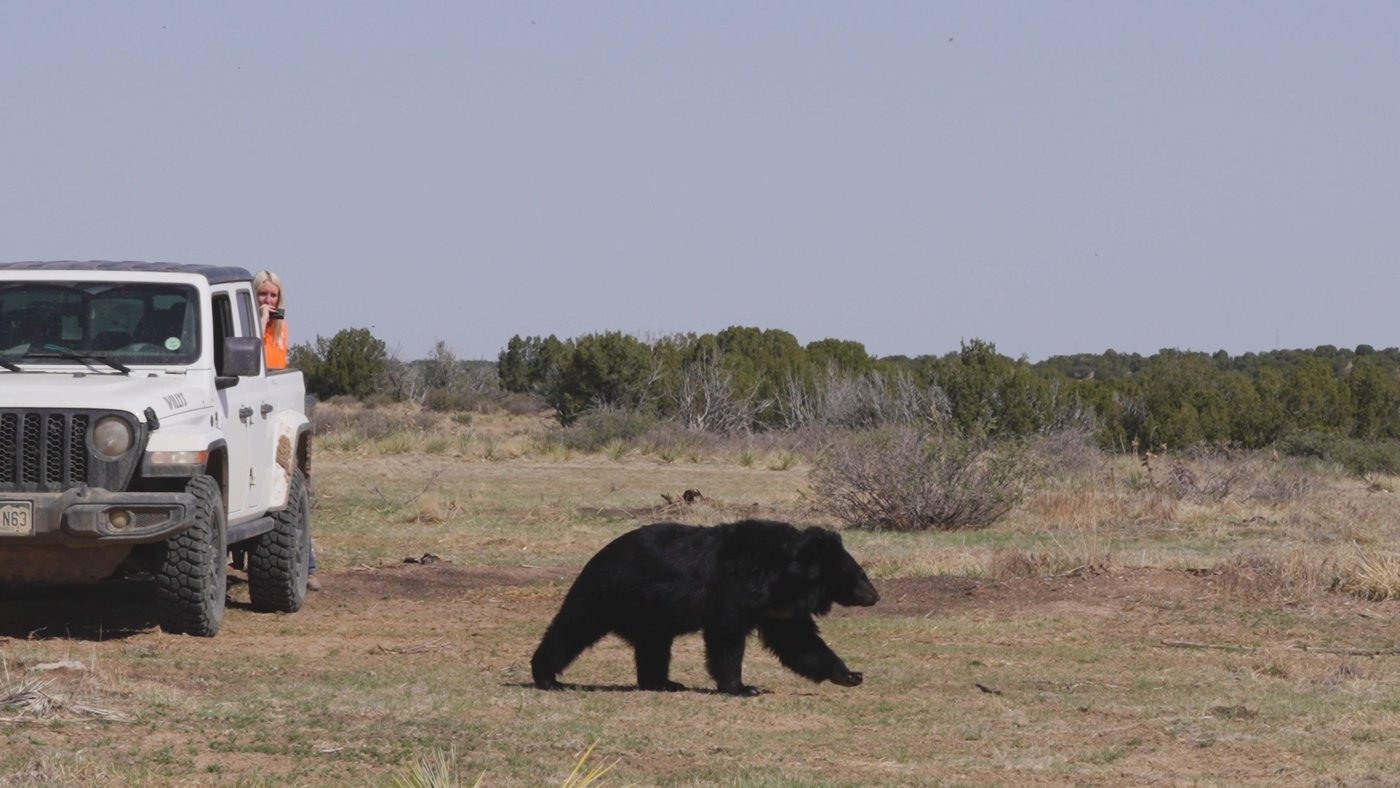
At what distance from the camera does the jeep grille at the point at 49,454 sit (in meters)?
11.0

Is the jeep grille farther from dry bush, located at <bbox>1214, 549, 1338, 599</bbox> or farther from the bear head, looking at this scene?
dry bush, located at <bbox>1214, 549, 1338, 599</bbox>

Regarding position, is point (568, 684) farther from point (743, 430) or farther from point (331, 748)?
point (743, 430)

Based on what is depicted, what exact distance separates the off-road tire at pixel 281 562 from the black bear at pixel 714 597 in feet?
13.8

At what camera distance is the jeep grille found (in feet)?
36.0

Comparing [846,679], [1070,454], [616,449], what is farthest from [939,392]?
[846,679]

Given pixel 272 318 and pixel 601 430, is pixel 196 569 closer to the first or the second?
pixel 272 318

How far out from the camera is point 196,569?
456 inches

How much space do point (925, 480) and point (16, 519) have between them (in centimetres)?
1461

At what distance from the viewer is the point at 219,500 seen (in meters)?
11.8

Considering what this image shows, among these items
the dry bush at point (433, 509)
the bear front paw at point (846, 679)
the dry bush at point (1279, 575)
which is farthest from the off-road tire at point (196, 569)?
the dry bush at point (433, 509)

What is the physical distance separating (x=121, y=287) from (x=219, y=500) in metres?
1.71

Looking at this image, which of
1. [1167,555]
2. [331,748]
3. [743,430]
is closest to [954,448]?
[1167,555]

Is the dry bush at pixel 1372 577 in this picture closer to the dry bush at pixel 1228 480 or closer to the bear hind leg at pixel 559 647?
the bear hind leg at pixel 559 647

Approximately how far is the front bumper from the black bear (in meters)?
2.61
